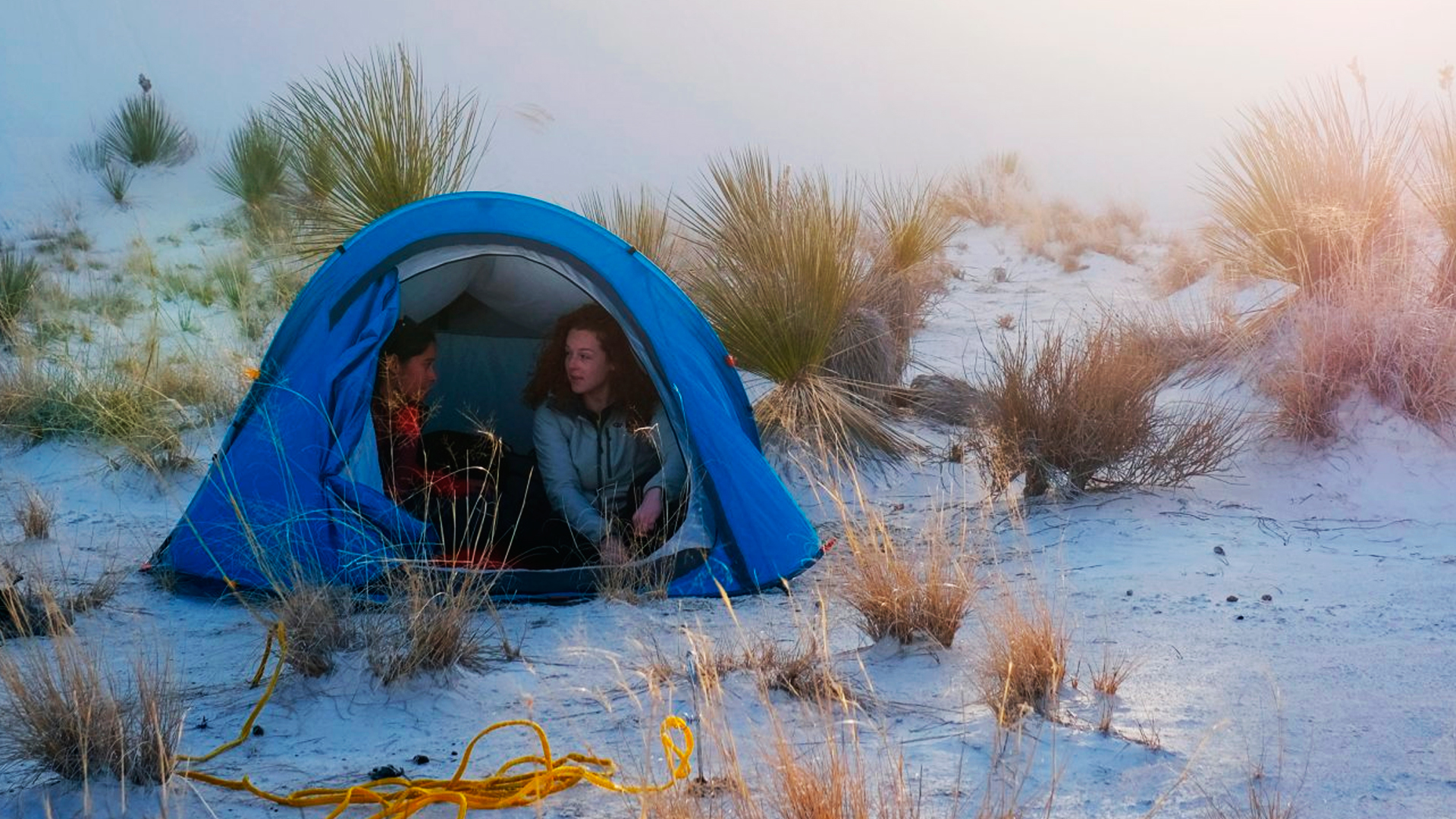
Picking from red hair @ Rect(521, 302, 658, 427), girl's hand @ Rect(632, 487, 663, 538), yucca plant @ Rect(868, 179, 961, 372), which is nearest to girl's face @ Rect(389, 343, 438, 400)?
red hair @ Rect(521, 302, 658, 427)

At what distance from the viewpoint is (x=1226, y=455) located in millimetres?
4938

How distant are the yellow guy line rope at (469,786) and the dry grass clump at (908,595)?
85 centimetres

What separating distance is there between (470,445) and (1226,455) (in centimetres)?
309

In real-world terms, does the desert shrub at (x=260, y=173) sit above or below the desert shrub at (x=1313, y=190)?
above

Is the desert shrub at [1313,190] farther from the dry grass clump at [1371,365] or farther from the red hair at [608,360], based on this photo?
the red hair at [608,360]

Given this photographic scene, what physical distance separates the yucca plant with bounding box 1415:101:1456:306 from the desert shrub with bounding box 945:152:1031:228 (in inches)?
Answer: 275

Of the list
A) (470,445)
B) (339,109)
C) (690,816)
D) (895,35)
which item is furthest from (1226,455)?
(895,35)

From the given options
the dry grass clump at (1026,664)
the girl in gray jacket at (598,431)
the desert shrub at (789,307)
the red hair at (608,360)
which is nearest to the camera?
the dry grass clump at (1026,664)

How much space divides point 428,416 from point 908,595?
2098mm

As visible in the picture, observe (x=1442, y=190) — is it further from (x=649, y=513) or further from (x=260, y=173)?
(x=260, y=173)

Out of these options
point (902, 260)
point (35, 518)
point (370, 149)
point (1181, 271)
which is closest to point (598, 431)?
point (35, 518)

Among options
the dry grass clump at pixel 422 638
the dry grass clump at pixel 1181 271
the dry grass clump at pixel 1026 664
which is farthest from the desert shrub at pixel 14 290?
the dry grass clump at pixel 1181 271

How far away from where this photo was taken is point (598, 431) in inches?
182

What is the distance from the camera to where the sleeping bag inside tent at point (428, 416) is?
400 centimetres
